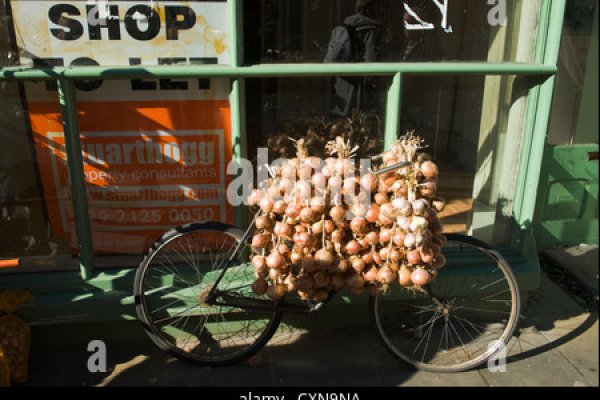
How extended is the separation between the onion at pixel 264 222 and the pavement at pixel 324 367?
108 centimetres

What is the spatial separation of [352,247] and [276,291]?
525mm

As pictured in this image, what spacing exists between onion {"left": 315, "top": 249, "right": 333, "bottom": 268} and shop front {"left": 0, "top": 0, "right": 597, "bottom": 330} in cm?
96

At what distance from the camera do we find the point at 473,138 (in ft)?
13.9

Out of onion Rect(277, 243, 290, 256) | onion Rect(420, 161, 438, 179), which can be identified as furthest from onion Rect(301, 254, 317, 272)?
onion Rect(420, 161, 438, 179)

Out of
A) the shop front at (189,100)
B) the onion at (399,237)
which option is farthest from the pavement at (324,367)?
the onion at (399,237)

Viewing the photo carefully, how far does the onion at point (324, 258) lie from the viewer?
301cm

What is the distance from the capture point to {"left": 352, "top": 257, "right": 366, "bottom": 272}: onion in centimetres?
306

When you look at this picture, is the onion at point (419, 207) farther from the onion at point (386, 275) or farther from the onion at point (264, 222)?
the onion at point (264, 222)

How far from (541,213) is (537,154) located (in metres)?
0.85

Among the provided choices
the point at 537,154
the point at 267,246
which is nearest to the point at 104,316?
the point at 267,246

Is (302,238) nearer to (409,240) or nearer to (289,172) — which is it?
(289,172)

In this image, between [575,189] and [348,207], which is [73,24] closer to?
[348,207]

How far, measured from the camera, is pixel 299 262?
310 centimetres

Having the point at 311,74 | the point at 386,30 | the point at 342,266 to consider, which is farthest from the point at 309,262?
the point at 386,30
